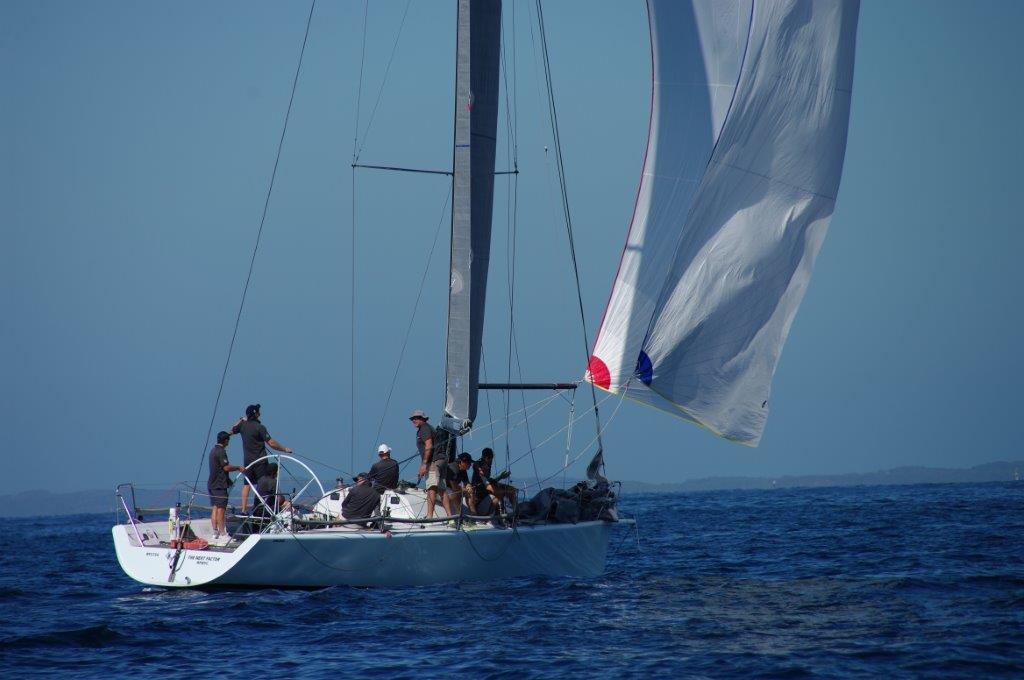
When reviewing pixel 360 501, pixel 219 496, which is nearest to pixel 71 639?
pixel 219 496

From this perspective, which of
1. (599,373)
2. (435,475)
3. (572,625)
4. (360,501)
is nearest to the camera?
(572,625)

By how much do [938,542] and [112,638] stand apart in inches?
671

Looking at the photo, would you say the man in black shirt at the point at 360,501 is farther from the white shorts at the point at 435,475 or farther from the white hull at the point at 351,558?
the white shorts at the point at 435,475

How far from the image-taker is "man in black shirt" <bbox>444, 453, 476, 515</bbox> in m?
15.8

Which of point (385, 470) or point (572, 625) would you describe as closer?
point (572, 625)

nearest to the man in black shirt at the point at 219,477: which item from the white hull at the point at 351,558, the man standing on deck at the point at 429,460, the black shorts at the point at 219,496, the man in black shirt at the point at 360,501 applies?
the black shorts at the point at 219,496

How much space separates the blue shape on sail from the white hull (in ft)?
7.79

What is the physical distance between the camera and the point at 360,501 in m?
15.2

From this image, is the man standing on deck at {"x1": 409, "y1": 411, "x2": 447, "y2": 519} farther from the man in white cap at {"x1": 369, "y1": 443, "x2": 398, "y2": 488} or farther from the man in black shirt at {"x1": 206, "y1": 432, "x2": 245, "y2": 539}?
the man in black shirt at {"x1": 206, "y1": 432, "x2": 245, "y2": 539}

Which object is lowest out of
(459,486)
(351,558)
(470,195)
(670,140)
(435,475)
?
(351,558)

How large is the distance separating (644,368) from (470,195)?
344cm

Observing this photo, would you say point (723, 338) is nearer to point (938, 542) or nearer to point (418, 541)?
point (418, 541)

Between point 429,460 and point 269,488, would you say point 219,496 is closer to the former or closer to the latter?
point 269,488

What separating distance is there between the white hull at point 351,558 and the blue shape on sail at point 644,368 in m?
2.38
